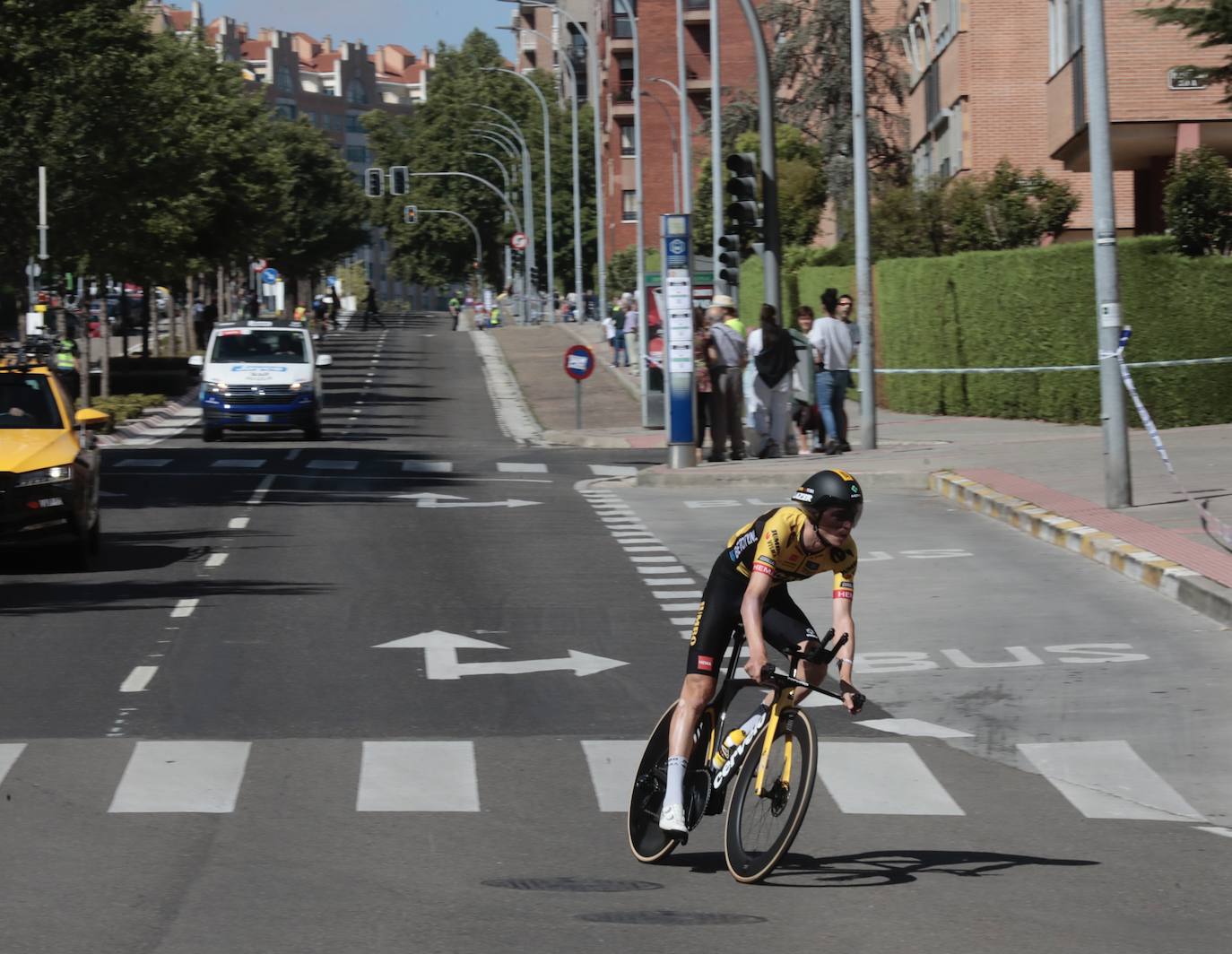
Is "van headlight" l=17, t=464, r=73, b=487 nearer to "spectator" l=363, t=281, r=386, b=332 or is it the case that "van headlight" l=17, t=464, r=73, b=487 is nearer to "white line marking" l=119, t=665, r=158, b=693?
"white line marking" l=119, t=665, r=158, b=693

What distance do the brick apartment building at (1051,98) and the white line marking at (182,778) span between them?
20.4m

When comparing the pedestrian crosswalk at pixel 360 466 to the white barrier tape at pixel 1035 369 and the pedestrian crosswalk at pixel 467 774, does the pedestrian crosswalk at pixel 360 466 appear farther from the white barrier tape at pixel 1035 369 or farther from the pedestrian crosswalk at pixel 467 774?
the pedestrian crosswalk at pixel 467 774

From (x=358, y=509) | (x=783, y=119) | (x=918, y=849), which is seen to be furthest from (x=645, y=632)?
(x=783, y=119)

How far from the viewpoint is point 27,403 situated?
19219 mm

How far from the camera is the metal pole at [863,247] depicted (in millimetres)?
28391

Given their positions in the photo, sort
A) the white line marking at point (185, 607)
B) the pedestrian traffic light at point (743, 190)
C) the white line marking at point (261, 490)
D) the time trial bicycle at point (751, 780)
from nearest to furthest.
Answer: the time trial bicycle at point (751, 780) → the white line marking at point (185, 607) → the white line marking at point (261, 490) → the pedestrian traffic light at point (743, 190)

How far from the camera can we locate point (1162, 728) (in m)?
11.4

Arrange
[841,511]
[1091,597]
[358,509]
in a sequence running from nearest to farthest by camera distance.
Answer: [841,511], [1091,597], [358,509]

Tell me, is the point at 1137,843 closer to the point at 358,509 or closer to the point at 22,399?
the point at 22,399

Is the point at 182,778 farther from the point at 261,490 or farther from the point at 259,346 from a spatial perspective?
the point at 259,346

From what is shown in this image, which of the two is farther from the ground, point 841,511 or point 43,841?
point 841,511

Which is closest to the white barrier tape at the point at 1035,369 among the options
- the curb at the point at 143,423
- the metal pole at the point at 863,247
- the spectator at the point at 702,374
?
the metal pole at the point at 863,247

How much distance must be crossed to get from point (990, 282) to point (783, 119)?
3906 centimetres

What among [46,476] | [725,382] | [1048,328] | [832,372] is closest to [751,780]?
[46,476]
